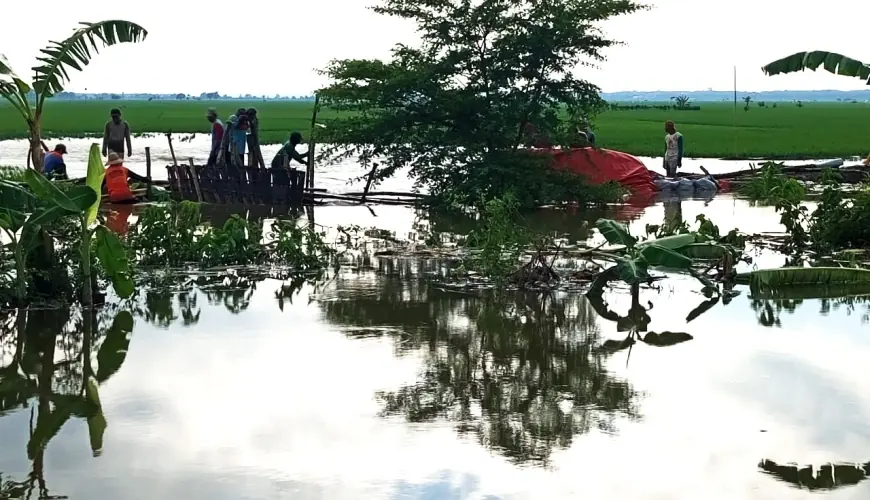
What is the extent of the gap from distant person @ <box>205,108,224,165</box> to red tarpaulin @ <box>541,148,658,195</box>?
560 centimetres

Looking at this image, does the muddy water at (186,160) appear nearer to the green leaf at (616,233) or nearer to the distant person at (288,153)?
the distant person at (288,153)

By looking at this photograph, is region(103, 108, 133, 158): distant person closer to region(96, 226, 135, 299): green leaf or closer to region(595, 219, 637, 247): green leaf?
region(96, 226, 135, 299): green leaf

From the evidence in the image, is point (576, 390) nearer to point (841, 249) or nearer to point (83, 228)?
point (83, 228)

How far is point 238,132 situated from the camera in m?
18.9

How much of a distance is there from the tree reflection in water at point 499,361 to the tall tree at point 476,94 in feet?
21.8

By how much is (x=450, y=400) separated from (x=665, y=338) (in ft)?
8.01

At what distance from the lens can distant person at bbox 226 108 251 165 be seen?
1850 cm

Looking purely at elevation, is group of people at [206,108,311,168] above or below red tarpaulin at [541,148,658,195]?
above

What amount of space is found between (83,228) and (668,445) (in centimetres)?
505

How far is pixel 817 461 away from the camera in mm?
5812

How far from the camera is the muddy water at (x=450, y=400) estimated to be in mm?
5520

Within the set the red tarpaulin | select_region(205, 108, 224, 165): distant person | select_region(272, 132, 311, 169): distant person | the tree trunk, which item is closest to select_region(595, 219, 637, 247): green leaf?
the tree trunk

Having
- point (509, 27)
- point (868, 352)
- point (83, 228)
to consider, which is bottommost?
point (868, 352)

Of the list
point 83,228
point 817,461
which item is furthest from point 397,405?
point 83,228
